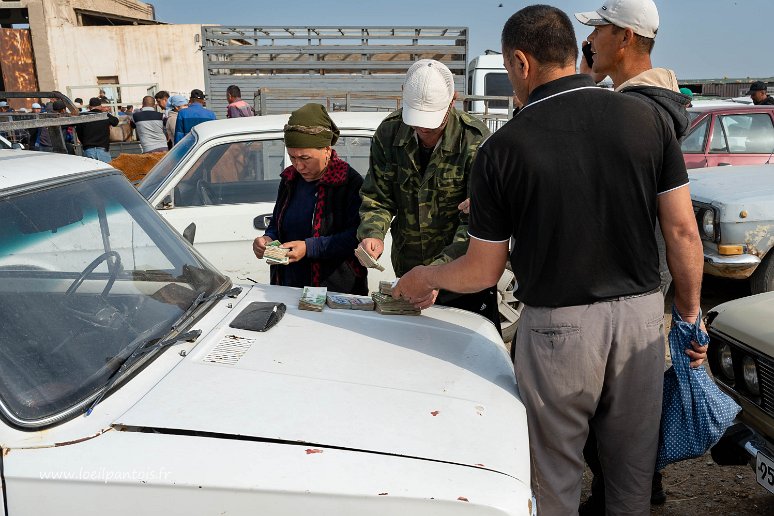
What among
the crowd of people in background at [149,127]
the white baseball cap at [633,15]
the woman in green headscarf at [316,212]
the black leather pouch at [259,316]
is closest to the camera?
the black leather pouch at [259,316]

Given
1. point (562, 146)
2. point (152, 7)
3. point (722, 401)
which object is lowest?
point (722, 401)

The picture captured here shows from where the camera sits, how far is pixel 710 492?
128 inches

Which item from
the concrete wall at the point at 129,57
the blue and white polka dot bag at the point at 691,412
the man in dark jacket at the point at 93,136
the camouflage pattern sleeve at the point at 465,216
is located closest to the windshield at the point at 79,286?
the camouflage pattern sleeve at the point at 465,216

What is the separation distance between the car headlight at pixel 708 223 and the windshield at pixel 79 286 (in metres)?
4.33

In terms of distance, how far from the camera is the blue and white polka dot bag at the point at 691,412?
2.24 metres

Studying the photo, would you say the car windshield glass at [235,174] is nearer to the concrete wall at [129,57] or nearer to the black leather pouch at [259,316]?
the black leather pouch at [259,316]

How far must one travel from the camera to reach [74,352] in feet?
5.93

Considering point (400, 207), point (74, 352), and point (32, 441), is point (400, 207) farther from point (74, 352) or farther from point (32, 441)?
point (32, 441)

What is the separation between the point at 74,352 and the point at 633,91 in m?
2.09

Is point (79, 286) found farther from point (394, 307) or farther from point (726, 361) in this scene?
point (726, 361)

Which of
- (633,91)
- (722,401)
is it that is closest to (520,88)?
(633,91)

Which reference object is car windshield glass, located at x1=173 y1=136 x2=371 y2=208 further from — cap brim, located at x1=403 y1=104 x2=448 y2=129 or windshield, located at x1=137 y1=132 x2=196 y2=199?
cap brim, located at x1=403 y1=104 x2=448 y2=129

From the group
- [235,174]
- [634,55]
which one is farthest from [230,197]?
[634,55]

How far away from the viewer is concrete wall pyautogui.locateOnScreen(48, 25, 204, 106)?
2412 cm
